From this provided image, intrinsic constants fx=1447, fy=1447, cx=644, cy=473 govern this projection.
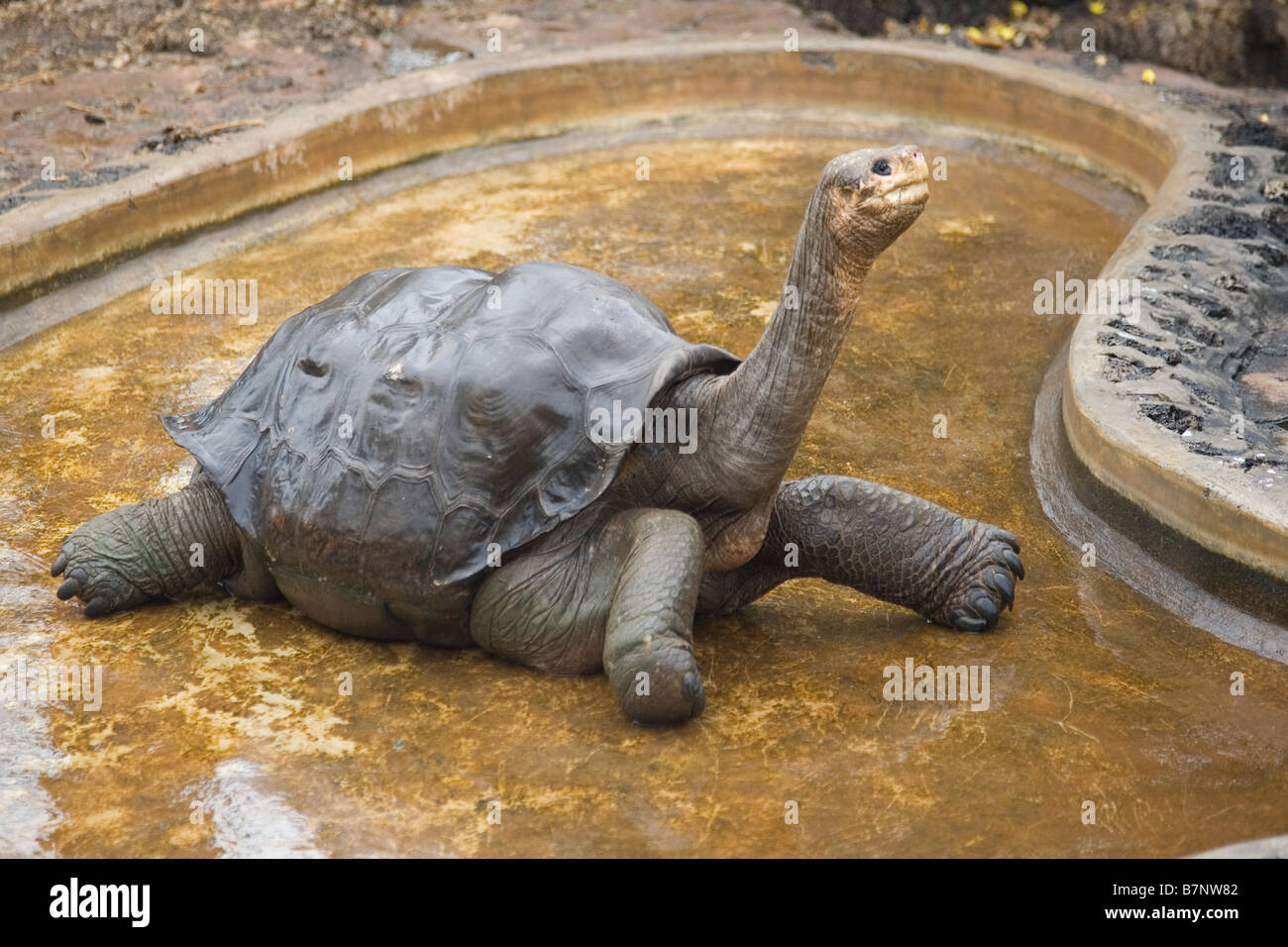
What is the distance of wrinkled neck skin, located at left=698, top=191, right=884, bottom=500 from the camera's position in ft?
11.7

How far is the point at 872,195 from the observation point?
3.39 meters

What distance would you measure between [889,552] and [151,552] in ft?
7.15

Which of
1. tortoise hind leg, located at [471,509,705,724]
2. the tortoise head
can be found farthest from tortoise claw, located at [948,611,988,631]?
the tortoise head

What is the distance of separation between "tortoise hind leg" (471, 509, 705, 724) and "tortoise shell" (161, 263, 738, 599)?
0.45 feet

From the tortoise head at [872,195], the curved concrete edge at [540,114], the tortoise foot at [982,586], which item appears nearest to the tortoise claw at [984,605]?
the tortoise foot at [982,586]

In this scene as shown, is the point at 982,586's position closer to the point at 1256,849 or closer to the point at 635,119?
the point at 1256,849

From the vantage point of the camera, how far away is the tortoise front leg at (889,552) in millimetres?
4164

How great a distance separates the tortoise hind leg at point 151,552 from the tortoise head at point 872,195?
6.72ft

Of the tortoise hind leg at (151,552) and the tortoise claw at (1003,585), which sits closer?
the tortoise claw at (1003,585)

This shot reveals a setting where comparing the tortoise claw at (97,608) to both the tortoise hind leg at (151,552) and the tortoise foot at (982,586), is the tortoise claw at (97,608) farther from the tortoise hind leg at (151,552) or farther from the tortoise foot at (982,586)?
the tortoise foot at (982,586)

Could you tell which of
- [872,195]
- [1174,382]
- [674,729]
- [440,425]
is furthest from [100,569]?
[1174,382]

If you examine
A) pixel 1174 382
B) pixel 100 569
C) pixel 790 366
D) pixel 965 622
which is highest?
pixel 790 366

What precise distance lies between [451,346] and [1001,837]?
75.2 inches

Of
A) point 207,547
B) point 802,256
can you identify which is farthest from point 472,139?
point 802,256
